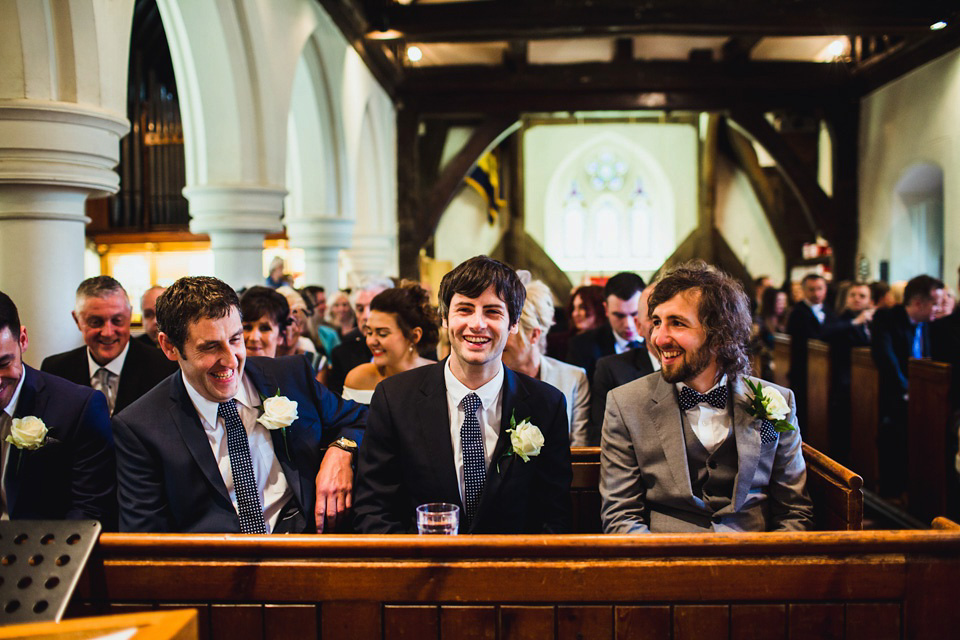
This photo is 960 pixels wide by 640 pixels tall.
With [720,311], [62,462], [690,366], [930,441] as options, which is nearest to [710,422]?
[690,366]

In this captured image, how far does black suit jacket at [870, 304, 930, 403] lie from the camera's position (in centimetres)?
534

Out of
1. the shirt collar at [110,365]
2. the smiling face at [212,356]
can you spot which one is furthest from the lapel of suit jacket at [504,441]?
the shirt collar at [110,365]

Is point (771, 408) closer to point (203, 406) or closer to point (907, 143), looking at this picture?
point (203, 406)

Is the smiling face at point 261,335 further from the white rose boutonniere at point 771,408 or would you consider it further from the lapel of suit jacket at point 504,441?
the white rose boutonniere at point 771,408

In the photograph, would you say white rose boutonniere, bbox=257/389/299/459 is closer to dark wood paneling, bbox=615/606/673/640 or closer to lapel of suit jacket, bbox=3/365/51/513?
lapel of suit jacket, bbox=3/365/51/513

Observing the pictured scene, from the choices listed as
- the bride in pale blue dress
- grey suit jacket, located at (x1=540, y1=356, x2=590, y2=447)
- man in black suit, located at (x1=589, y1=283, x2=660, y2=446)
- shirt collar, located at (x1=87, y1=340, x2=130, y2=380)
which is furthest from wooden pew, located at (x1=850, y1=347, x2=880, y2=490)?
shirt collar, located at (x1=87, y1=340, x2=130, y2=380)

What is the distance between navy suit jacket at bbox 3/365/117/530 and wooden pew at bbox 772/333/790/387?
19.9ft

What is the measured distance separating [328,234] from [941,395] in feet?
16.9

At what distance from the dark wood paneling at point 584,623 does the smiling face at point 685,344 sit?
0.73m

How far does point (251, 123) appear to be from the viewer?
211 inches

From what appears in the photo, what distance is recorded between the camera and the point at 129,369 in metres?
3.08

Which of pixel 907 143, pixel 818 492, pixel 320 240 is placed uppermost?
pixel 907 143

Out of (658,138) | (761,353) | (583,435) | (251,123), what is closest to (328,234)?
(251,123)

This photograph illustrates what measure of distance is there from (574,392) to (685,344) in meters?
Result: 1.15
